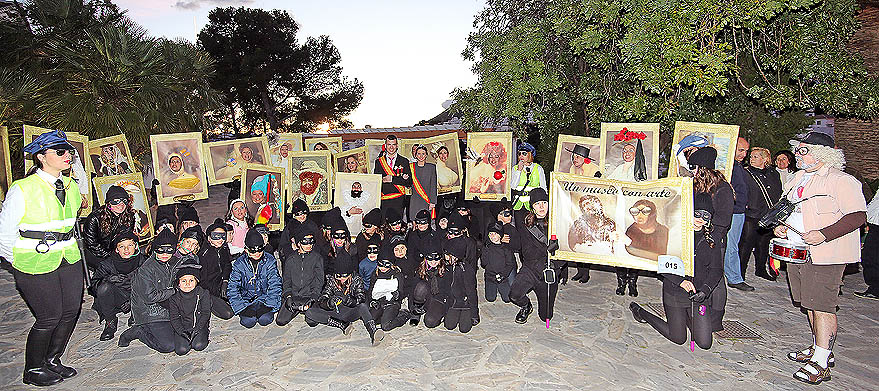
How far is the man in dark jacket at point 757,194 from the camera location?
8625 mm

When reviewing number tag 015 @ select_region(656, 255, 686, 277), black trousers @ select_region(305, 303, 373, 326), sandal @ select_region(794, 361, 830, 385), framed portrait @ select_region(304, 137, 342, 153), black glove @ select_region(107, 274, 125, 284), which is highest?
framed portrait @ select_region(304, 137, 342, 153)

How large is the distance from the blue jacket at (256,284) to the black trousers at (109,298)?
4.21 ft

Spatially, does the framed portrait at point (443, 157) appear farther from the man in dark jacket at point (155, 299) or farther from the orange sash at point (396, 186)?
the man in dark jacket at point (155, 299)

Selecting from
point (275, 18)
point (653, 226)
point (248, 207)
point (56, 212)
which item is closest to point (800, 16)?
point (653, 226)

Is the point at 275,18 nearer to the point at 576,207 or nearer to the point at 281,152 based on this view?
the point at 281,152

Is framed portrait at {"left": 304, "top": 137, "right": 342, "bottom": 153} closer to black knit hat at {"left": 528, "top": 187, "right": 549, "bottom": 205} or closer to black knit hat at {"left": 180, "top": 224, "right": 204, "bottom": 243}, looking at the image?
black knit hat at {"left": 180, "top": 224, "right": 204, "bottom": 243}

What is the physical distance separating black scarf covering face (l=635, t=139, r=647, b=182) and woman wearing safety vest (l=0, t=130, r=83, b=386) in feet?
24.1

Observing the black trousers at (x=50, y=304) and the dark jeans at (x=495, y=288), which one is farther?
the dark jeans at (x=495, y=288)

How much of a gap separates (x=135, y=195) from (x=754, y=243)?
1000 cm

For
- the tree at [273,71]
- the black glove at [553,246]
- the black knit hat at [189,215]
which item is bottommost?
the black glove at [553,246]

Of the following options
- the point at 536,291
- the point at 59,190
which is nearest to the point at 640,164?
the point at 536,291

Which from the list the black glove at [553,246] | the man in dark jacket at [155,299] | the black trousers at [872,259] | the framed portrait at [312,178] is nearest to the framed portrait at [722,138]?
the black trousers at [872,259]

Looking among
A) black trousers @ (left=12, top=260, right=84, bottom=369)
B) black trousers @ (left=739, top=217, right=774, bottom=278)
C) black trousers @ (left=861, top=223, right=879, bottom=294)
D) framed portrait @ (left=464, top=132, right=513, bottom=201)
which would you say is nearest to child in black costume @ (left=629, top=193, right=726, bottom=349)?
black trousers @ (left=739, top=217, right=774, bottom=278)

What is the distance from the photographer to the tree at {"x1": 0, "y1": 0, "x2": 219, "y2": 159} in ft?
31.1
